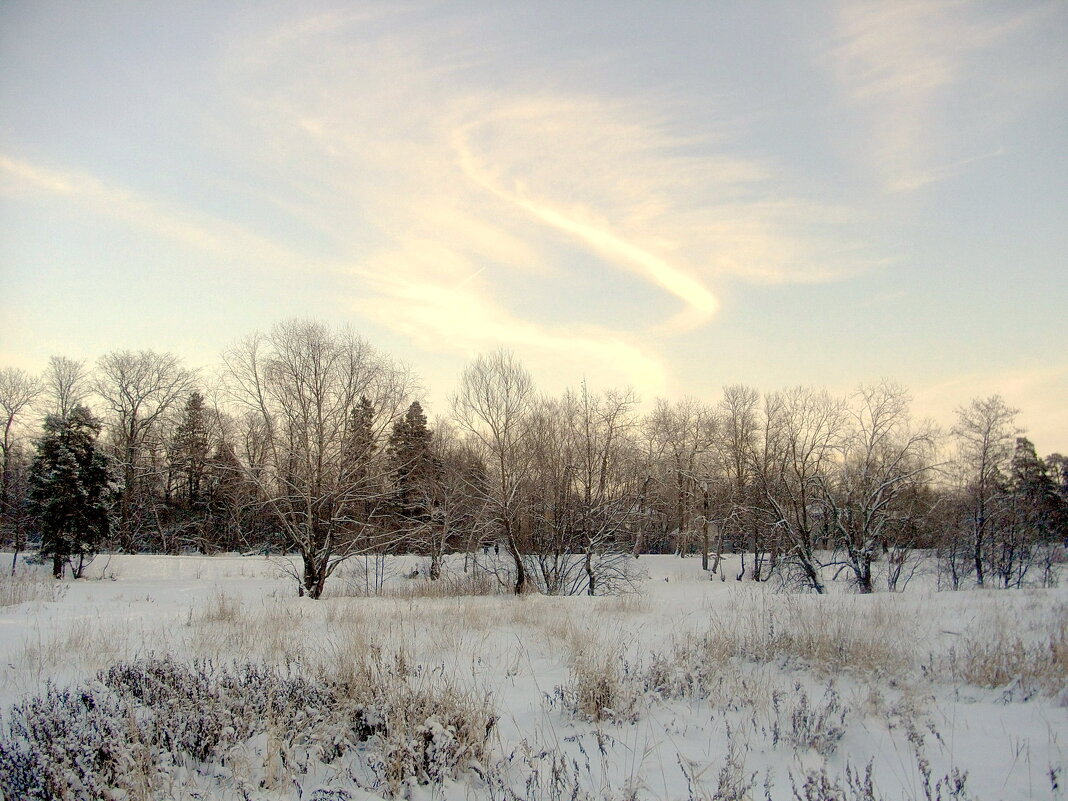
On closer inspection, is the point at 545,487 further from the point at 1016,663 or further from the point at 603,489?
the point at 1016,663

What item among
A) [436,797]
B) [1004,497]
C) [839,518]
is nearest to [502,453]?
[839,518]

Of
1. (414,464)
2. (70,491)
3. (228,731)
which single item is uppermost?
(414,464)

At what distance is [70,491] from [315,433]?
53.6 feet

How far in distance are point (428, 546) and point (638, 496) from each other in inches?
465

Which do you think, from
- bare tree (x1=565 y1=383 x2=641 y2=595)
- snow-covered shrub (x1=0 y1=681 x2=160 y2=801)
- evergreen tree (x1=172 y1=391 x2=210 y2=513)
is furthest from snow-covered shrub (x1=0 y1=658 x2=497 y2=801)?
evergreen tree (x1=172 y1=391 x2=210 y2=513)

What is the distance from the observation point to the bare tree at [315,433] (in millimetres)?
19453

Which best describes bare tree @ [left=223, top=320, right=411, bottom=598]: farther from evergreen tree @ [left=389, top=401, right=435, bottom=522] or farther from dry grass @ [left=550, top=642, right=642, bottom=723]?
dry grass @ [left=550, top=642, right=642, bottom=723]

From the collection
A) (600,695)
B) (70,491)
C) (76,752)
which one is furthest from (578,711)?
(70,491)

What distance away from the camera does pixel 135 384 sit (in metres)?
41.0

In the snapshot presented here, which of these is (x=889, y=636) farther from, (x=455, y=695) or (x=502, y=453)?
(x=502, y=453)

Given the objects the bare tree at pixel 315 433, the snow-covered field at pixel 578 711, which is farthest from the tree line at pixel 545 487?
the snow-covered field at pixel 578 711

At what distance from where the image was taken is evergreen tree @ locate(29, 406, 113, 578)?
27703mm

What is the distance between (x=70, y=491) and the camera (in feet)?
91.2

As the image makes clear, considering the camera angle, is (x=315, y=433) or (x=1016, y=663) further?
(x=315, y=433)
